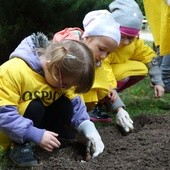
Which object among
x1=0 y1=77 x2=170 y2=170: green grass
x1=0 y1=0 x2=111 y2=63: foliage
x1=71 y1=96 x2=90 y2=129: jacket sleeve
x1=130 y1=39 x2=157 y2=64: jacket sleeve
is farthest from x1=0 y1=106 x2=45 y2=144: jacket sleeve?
x1=0 y1=0 x2=111 y2=63: foliage

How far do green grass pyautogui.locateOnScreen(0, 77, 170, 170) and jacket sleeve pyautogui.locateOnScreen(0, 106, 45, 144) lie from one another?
2.69ft

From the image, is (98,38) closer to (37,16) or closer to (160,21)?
(160,21)

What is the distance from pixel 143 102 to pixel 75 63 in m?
1.41

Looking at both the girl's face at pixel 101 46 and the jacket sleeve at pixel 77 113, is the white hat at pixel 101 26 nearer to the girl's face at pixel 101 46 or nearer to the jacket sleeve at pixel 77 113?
the girl's face at pixel 101 46

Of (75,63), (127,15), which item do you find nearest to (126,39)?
(127,15)

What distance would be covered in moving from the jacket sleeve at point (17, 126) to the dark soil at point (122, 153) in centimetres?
12

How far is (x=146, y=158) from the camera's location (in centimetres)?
201

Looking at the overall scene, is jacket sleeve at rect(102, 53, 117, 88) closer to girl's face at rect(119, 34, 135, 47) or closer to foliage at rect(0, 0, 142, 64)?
girl's face at rect(119, 34, 135, 47)

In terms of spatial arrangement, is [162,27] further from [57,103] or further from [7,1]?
[7,1]

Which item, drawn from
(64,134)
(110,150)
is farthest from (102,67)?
(110,150)

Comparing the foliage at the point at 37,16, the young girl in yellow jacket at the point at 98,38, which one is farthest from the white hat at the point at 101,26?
the foliage at the point at 37,16

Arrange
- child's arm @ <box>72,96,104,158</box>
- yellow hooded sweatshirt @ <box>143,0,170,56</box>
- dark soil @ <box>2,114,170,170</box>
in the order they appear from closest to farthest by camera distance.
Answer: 1. dark soil @ <box>2,114,170,170</box>
2. child's arm @ <box>72,96,104,158</box>
3. yellow hooded sweatshirt @ <box>143,0,170,56</box>

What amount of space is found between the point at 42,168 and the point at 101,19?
2.85 ft

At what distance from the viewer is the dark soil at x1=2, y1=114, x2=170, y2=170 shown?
1.97 meters
